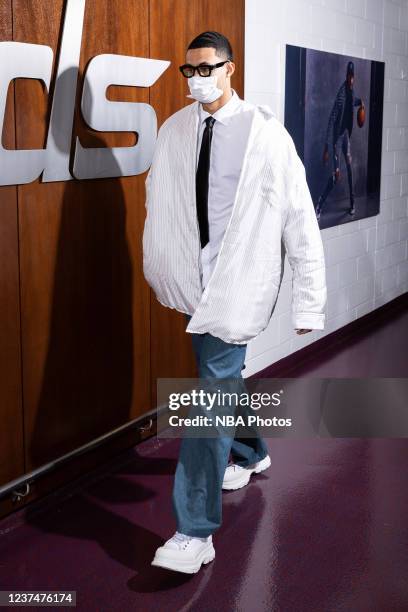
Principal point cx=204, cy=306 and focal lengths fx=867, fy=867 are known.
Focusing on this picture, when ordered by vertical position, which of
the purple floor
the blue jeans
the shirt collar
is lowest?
the purple floor

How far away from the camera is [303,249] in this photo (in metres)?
2.61

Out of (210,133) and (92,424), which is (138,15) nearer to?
(210,133)

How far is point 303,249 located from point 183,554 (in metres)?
0.97

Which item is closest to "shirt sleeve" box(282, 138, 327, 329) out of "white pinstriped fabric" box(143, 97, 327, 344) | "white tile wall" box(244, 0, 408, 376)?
"white pinstriped fabric" box(143, 97, 327, 344)

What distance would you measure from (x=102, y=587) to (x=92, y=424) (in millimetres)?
835

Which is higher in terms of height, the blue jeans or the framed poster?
the framed poster

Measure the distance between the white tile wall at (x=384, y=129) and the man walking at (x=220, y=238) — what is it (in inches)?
64.2

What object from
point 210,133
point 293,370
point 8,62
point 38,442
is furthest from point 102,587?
point 293,370

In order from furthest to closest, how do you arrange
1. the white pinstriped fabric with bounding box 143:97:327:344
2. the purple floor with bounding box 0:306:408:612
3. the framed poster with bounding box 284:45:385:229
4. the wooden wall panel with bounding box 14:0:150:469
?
the framed poster with bounding box 284:45:385:229 → the wooden wall panel with bounding box 14:0:150:469 → the white pinstriped fabric with bounding box 143:97:327:344 → the purple floor with bounding box 0:306:408:612

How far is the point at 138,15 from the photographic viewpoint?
3184 mm

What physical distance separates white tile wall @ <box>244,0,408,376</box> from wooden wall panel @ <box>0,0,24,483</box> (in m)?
1.76

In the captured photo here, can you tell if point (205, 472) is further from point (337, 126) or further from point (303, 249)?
point (337, 126)

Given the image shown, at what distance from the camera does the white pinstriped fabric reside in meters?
2.54

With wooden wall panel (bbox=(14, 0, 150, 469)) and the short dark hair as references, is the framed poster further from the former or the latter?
the short dark hair
